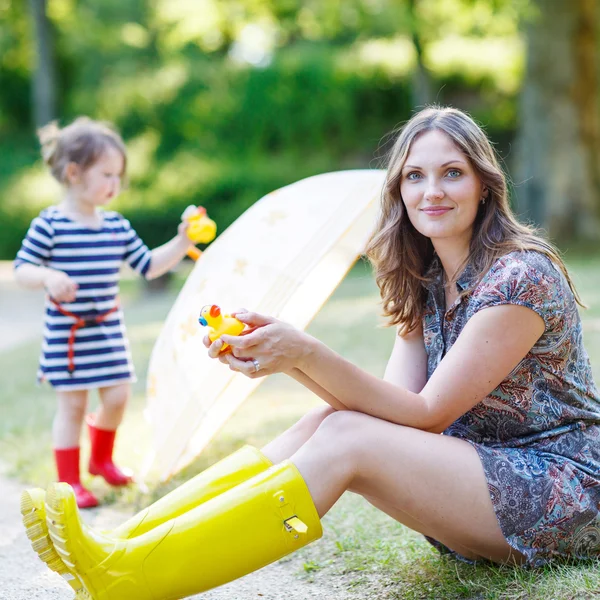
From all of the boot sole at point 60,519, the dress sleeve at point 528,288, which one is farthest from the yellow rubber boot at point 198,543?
the dress sleeve at point 528,288

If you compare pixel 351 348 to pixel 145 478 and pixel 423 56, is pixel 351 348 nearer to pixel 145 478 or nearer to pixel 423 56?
pixel 145 478

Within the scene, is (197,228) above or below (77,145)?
below

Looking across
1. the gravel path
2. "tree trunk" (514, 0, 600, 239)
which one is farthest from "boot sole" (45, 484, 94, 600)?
"tree trunk" (514, 0, 600, 239)

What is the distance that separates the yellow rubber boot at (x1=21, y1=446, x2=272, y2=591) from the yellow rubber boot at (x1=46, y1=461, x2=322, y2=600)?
0.07m

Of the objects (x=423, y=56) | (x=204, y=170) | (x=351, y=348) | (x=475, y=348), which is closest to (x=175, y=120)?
(x=204, y=170)

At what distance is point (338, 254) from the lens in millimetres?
2812

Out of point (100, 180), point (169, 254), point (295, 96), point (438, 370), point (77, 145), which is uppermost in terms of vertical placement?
point (295, 96)

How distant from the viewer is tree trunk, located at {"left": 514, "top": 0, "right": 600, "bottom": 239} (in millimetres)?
11547

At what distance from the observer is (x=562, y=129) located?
11891 mm

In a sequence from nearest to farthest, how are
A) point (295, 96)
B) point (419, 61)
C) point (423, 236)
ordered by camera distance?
point (423, 236), point (419, 61), point (295, 96)

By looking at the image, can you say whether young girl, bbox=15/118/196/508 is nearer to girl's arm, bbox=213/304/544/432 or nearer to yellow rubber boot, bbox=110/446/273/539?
yellow rubber boot, bbox=110/446/273/539

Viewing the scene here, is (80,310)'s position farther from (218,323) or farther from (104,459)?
(218,323)

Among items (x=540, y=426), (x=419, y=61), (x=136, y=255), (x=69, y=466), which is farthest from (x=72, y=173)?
(x=419, y=61)

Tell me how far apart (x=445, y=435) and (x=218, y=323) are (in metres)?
0.60
